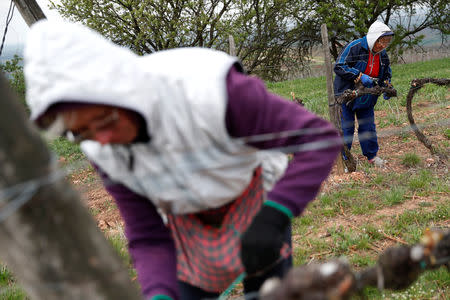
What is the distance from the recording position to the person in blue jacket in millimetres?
4844

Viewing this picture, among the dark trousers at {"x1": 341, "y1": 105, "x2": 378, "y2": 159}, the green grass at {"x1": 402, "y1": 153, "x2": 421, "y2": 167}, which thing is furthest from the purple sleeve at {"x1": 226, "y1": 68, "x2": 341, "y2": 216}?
the green grass at {"x1": 402, "y1": 153, "x2": 421, "y2": 167}

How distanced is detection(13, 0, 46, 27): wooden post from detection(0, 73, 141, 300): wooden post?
3694 millimetres

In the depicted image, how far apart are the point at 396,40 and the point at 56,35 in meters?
18.8

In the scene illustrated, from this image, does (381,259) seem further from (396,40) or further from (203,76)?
(396,40)

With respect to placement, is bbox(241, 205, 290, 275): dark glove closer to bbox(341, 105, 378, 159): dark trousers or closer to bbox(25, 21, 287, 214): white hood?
bbox(25, 21, 287, 214): white hood

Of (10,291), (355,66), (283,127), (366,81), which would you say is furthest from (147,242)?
(355,66)

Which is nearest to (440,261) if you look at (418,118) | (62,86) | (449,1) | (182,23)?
(62,86)

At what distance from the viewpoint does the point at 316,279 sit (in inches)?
35.5

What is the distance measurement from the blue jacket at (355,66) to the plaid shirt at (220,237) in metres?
3.86

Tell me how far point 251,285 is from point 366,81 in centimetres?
390

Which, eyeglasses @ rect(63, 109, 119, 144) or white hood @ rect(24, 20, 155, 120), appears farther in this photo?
eyeglasses @ rect(63, 109, 119, 144)

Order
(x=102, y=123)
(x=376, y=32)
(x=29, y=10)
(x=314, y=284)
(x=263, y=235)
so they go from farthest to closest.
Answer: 1. (x=376, y=32)
2. (x=29, y=10)
3. (x=263, y=235)
4. (x=102, y=123)
5. (x=314, y=284)

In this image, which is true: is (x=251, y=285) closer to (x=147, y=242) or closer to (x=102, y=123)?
(x=147, y=242)

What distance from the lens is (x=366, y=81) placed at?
479 cm
